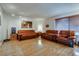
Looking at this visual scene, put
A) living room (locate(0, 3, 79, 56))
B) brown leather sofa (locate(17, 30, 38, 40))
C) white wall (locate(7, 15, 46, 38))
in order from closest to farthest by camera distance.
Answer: living room (locate(0, 3, 79, 56)), white wall (locate(7, 15, 46, 38)), brown leather sofa (locate(17, 30, 38, 40))

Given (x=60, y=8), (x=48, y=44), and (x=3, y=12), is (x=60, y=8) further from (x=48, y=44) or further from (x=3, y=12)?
(x=3, y=12)

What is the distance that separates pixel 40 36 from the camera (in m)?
3.36

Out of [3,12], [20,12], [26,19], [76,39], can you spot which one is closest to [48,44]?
[76,39]

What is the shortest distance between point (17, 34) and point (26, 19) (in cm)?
61

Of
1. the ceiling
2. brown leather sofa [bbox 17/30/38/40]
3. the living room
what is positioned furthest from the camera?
brown leather sofa [bbox 17/30/38/40]

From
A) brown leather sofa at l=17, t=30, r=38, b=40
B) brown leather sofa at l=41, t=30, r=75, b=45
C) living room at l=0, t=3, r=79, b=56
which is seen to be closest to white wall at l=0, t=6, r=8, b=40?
living room at l=0, t=3, r=79, b=56

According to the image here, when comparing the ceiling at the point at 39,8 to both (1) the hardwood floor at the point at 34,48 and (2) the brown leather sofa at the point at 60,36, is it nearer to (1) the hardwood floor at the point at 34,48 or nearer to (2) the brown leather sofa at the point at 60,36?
(2) the brown leather sofa at the point at 60,36

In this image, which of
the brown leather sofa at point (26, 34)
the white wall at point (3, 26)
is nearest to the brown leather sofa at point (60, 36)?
the brown leather sofa at point (26, 34)

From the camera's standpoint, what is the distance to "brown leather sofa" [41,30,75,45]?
314 centimetres

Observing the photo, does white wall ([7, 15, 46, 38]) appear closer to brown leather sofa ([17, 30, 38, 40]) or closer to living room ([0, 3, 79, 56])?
living room ([0, 3, 79, 56])

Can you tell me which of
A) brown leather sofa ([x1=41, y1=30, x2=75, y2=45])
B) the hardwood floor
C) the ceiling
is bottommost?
the hardwood floor

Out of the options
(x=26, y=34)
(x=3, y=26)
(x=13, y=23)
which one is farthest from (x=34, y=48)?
(x=3, y=26)

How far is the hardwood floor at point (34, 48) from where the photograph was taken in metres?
3.10

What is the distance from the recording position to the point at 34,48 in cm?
330
